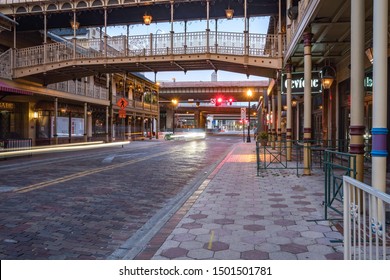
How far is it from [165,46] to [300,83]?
911cm

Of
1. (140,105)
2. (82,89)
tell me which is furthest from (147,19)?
(140,105)

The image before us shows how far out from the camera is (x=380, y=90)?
504 cm

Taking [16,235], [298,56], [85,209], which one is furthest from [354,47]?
[298,56]

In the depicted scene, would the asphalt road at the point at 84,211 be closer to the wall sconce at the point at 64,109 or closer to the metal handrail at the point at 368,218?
the metal handrail at the point at 368,218

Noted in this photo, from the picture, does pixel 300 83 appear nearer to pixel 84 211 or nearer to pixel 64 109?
pixel 84 211

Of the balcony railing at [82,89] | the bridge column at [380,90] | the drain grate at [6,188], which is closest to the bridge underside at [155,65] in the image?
the balcony railing at [82,89]

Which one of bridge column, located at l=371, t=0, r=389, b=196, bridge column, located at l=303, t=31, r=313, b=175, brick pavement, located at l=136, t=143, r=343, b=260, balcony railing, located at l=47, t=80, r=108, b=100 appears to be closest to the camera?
brick pavement, located at l=136, t=143, r=343, b=260

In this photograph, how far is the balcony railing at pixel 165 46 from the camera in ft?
59.6

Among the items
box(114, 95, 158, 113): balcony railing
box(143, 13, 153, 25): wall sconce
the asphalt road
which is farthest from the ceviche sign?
→ box(114, 95, 158, 113): balcony railing

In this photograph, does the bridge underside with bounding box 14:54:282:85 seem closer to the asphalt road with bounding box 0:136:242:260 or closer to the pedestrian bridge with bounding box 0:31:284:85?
the pedestrian bridge with bounding box 0:31:284:85

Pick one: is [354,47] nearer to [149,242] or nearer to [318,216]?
[318,216]

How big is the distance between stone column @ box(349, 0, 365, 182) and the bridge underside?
11.3 metres

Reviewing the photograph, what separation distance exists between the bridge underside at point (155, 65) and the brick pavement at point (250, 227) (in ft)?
34.1

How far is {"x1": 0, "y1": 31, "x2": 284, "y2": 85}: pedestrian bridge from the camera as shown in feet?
59.6
